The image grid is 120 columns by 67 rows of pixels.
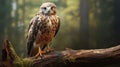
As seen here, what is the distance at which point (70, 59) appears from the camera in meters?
2.46

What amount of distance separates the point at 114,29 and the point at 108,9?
25 cm

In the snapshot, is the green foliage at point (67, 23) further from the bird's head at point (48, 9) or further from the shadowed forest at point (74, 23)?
the bird's head at point (48, 9)

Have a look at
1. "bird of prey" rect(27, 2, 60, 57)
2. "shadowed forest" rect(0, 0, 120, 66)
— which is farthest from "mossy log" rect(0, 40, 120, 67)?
"shadowed forest" rect(0, 0, 120, 66)

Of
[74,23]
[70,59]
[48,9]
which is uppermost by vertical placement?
[48,9]

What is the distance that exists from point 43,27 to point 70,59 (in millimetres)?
393

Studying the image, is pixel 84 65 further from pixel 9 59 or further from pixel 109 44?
pixel 109 44

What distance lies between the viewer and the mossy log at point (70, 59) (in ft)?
7.90

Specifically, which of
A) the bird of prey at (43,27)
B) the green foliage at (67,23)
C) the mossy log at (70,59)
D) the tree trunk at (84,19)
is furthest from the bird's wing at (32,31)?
the tree trunk at (84,19)

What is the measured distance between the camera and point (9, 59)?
242 centimetres

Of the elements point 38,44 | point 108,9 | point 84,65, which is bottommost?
point 84,65

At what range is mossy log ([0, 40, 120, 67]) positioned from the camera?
2408mm

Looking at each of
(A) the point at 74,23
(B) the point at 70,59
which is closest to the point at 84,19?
(A) the point at 74,23

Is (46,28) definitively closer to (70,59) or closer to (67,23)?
(70,59)

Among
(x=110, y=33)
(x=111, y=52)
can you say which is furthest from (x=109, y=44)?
(x=111, y=52)
